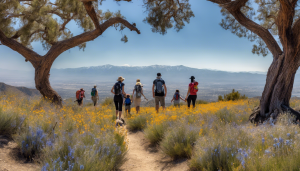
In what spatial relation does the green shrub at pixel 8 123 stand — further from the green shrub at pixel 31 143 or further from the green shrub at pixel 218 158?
the green shrub at pixel 218 158

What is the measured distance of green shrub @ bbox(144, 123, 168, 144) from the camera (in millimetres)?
6105

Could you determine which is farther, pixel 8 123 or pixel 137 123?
pixel 137 123

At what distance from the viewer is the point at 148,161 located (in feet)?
16.8

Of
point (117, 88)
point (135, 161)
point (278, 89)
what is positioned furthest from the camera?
point (117, 88)

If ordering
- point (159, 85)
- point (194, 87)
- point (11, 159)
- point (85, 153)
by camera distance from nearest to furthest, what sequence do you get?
point (85, 153) → point (11, 159) → point (159, 85) → point (194, 87)

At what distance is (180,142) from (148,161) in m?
1.04

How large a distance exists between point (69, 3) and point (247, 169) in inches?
533

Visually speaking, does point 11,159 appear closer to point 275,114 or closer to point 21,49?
point 275,114

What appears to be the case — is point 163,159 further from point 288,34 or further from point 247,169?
point 288,34

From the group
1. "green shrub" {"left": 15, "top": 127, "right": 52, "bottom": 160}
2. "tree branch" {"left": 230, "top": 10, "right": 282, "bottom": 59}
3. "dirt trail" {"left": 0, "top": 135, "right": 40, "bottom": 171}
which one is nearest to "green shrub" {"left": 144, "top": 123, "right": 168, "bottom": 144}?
"green shrub" {"left": 15, "top": 127, "right": 52, "bottom": 160}

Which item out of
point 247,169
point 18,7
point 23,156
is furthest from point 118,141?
point 18,7

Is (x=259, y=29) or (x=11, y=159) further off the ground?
(x=259, y=29)

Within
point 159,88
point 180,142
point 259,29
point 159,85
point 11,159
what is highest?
point 259,29

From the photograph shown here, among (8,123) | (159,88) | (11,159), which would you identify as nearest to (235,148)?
(11,159)
